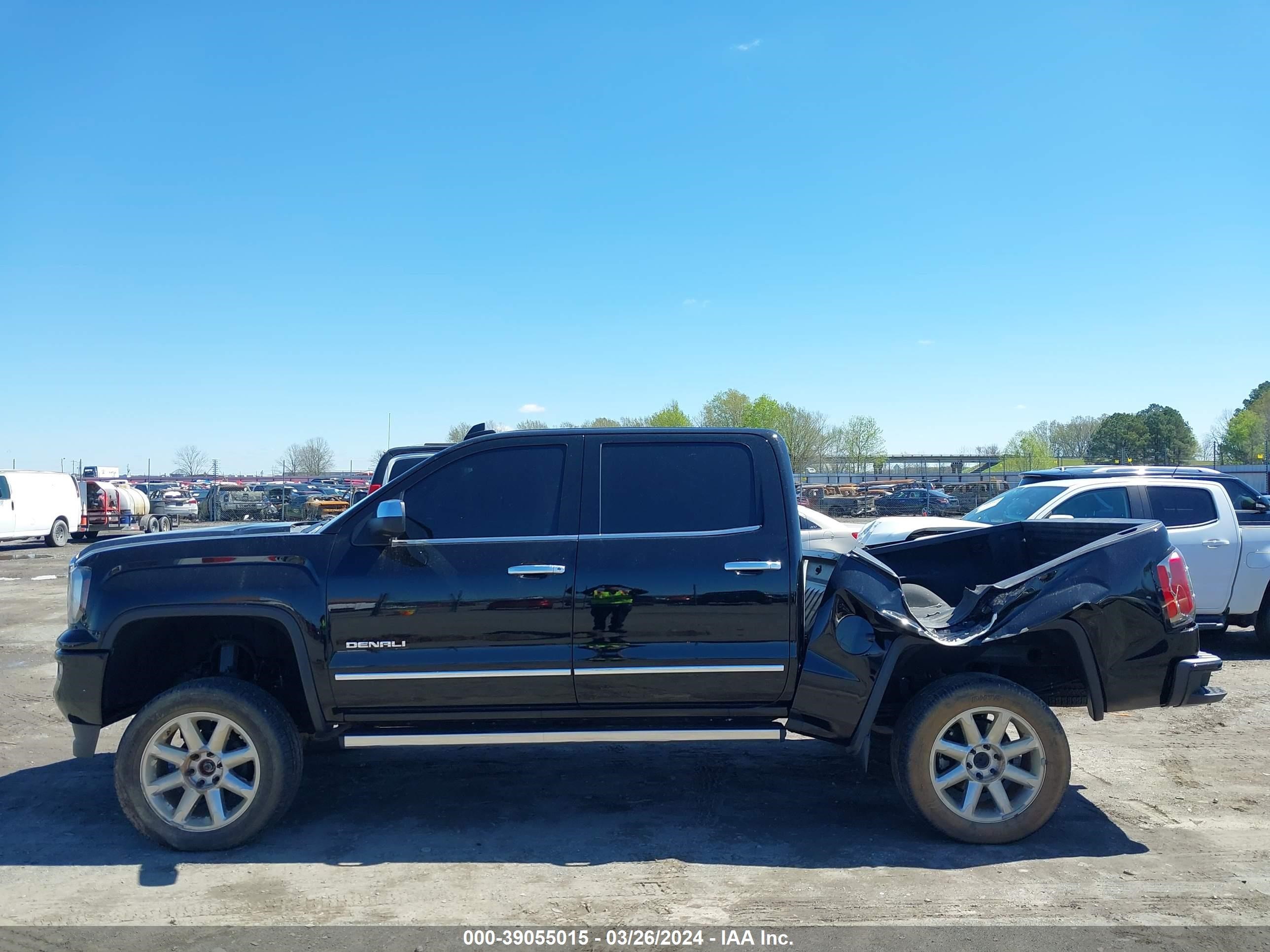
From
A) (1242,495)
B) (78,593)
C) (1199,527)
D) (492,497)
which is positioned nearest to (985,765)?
(492,497)

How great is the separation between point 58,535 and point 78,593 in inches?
1030

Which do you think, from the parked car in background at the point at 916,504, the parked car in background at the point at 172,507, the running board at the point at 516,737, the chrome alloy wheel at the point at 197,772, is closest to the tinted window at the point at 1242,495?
the running board at the point at 516,737

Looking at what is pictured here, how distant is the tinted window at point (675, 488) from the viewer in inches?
185

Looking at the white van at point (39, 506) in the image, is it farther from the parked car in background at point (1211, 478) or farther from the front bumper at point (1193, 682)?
the front bumper at point (1193, 682)

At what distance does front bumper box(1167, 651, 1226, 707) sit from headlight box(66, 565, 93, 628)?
551cm

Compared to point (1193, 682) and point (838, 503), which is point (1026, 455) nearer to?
point (838, 503)

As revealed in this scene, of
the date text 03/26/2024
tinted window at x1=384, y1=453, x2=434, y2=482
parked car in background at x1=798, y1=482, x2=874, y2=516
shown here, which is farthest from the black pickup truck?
parked car in background at x1=798, y1=482, x2=874, y2=516

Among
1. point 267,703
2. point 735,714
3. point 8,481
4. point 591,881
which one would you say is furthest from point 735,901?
point 8,481

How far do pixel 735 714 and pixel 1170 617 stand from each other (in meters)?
2.29

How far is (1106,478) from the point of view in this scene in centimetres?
1002

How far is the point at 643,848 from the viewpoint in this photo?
4508 mm

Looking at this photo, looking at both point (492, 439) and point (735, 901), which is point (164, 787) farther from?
point (735, 901)

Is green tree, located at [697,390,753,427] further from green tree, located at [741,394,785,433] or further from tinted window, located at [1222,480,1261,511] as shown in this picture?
tinted window, located at [1222,480,1261,511]

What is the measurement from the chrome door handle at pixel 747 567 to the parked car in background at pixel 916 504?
1483 inches
